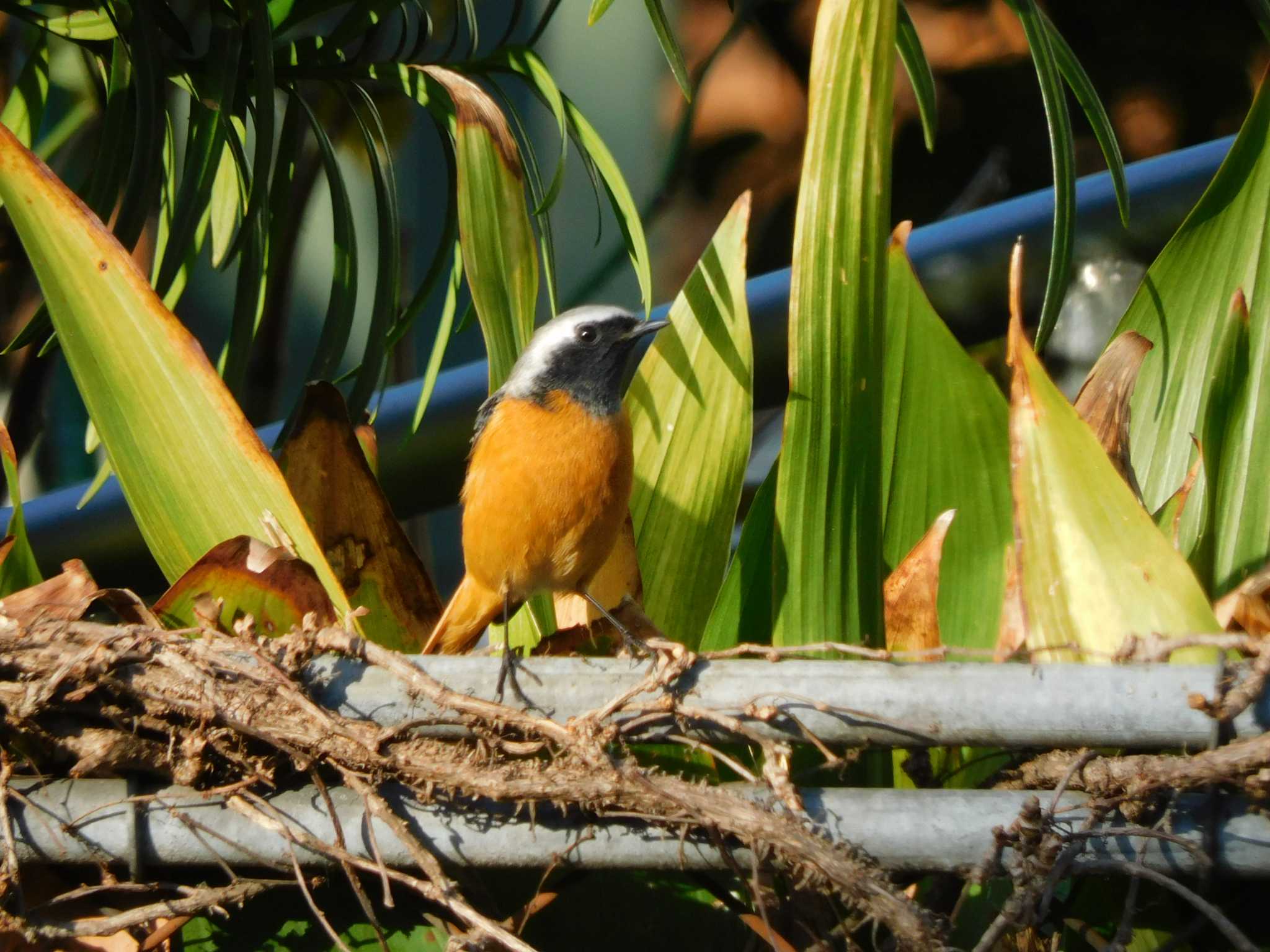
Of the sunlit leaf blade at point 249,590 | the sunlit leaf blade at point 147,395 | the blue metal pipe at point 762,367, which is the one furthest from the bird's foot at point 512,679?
the blue metal pipe at point 762,367

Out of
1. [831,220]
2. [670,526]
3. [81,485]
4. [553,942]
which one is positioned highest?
[831,220]

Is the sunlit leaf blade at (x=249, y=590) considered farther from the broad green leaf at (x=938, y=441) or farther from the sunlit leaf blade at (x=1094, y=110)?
the sunlit leaf blade at (x=1094, y=110)

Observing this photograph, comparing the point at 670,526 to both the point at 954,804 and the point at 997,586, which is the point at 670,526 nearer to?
the point at 997,586

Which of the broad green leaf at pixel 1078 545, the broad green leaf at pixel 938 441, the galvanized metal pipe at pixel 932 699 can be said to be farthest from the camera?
the broad green leaf at pixel 938 441

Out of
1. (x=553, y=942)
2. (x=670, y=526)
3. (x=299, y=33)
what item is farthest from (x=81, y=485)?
(x=553, y=942)

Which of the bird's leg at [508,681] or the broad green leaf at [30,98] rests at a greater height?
the broad green leaf at [30,98]

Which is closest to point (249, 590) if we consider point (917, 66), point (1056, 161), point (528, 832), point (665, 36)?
point (528, 832)

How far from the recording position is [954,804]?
2.93 ft

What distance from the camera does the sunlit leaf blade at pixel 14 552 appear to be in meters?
1.34

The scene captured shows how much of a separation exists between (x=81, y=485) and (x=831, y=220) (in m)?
2.40

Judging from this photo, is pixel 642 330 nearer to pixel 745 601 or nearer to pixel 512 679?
pixel 745 601

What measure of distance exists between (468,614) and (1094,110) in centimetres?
115

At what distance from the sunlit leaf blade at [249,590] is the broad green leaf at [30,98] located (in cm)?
148

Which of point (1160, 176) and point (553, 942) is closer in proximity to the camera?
point (553, 942)
